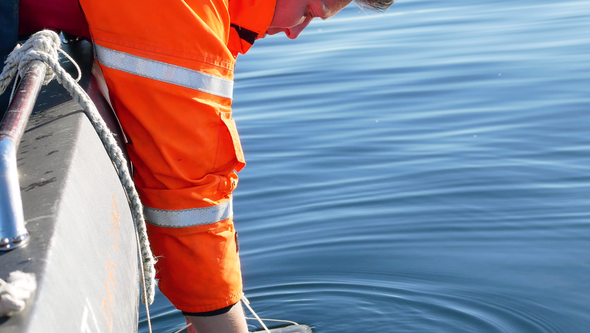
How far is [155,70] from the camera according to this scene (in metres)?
1.73

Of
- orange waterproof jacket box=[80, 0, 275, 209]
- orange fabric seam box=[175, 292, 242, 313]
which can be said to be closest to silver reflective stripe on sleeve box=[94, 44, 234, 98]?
orange waterproof jacket box=[80, 0, 275, 209]

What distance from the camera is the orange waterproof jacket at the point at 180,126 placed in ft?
5.67

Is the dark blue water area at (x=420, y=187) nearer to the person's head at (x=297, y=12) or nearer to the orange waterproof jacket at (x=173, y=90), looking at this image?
the person's head at (x=297, y=12)

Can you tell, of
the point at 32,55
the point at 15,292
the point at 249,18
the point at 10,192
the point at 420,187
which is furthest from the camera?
the point at 420,187

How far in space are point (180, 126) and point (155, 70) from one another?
156 mm

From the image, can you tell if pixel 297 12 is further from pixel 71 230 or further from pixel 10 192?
pixel 10 192

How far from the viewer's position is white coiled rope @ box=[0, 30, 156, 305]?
1554 mm

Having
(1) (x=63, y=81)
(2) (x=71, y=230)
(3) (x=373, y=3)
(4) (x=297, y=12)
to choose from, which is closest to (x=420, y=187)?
(3) (x=373, y=3)

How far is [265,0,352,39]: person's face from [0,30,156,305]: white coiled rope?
29.7 inches

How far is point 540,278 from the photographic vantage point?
3344 mm

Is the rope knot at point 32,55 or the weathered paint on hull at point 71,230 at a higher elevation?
the rope knot at point 32,55

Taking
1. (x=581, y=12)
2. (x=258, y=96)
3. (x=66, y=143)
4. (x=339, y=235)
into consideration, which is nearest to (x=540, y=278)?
(x=339, y=235)

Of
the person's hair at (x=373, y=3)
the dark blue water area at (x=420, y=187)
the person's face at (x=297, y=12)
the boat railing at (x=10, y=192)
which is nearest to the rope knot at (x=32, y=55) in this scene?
the boat railing at (x=10, y=192)

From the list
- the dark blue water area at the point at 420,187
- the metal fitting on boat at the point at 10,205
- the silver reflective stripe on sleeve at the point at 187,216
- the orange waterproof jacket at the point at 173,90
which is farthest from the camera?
the dark blue water area at the point at 420,187
